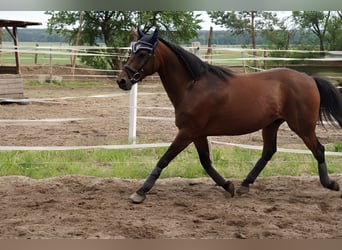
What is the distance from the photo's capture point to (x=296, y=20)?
6664mm

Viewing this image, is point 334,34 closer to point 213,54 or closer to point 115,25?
point 213,54

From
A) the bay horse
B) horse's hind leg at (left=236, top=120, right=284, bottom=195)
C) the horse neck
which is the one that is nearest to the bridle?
the bay horse

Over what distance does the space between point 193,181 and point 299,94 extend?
1.43m

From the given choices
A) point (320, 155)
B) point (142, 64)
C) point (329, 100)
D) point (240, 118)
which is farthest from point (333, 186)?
point (142, 64)

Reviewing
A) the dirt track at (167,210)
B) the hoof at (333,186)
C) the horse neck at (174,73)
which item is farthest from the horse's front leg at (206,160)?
the hoof at (333,186)

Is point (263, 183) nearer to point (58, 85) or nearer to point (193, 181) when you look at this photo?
point (193, 181)

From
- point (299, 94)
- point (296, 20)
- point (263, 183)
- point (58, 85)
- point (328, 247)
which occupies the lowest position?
point (58, 85)

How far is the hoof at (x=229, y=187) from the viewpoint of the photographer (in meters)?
4.31

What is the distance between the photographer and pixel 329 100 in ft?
14.4

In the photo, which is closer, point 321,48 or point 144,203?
point 144,203

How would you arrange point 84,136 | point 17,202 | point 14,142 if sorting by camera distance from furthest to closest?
1. point 84,136
2. point 14,142
3. point 17,202

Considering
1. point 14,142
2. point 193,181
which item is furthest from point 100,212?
point 14,142

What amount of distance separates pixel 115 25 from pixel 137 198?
4.76 m

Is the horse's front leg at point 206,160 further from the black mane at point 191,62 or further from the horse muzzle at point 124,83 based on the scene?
the horse muzzle at point 124,83
